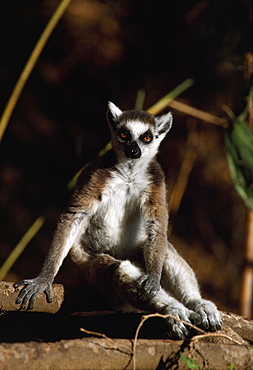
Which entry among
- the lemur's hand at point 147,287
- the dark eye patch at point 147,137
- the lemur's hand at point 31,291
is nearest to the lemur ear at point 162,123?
the dark eye patch at point 147,137

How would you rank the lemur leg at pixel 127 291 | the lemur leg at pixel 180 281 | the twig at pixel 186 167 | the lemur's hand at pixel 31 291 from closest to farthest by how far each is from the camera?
the lemur leg at pixel 127 291 → the lemur's hand at pixel 31 291 → the lemur leg at pixel 180 281 → the twig at pixel 186 167

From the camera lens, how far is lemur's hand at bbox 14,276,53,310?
2846mm

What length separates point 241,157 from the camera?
4098 mm

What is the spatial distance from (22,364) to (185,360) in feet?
2.27

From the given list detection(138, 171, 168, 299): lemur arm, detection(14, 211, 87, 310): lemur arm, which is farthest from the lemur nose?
detection(14, 211, 87, 310): lemur arm

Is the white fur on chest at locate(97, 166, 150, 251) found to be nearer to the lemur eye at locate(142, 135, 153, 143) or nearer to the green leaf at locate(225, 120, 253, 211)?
the lemur eye at locate(142, 135, 153, 143)

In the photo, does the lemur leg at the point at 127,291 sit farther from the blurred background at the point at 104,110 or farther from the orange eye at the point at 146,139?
the blurred background at the point at 104,110

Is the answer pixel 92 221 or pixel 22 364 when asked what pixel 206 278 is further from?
pixel 22 364

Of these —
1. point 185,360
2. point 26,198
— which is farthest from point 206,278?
point 185,360

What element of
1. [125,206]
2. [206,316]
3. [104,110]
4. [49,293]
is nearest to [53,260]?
[49,293]

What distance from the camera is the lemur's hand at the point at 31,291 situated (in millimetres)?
2846

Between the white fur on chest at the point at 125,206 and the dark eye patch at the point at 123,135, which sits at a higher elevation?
the dark eye patch at the point at 123,135

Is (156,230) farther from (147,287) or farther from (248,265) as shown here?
(248,265)

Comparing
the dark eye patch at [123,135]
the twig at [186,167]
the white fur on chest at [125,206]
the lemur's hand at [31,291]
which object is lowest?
the lemur's hand at [31,291]
